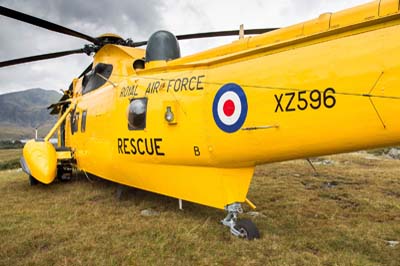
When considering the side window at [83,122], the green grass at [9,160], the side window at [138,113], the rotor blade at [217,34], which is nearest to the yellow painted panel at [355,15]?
the rotor blade at [217,34]

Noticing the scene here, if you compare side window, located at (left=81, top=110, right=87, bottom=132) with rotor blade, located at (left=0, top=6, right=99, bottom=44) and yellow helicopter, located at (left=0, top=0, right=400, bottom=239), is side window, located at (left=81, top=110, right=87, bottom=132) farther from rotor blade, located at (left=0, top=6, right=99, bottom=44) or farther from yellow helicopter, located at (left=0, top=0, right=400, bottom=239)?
rotor blade, located at (left=0, top=6, right=99, bottom=44)

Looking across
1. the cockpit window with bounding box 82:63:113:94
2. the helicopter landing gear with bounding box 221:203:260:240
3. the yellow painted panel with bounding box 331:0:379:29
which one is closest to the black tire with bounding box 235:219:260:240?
the helicopter landing gear with bounding box 221:203:260:240

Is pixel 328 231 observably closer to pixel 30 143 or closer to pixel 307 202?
pixel 307 202

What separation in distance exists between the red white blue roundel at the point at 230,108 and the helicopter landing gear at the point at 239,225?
4.46 feet

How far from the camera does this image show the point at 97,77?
9.42 meters

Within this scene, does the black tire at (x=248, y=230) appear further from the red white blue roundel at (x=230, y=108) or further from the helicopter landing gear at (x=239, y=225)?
the red white blue roundel at (x=230, y=108)

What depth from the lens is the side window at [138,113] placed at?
6305 millimetres

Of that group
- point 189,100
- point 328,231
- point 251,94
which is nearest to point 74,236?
point 189,100

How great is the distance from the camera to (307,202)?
25.0 ft

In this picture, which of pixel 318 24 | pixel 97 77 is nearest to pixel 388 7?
pixel 318 24

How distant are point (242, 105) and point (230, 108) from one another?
0.71ft

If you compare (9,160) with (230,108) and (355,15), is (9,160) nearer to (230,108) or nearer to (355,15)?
(230,108)

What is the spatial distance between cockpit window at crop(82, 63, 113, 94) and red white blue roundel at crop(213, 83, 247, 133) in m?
4.52

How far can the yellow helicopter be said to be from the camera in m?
3.75
